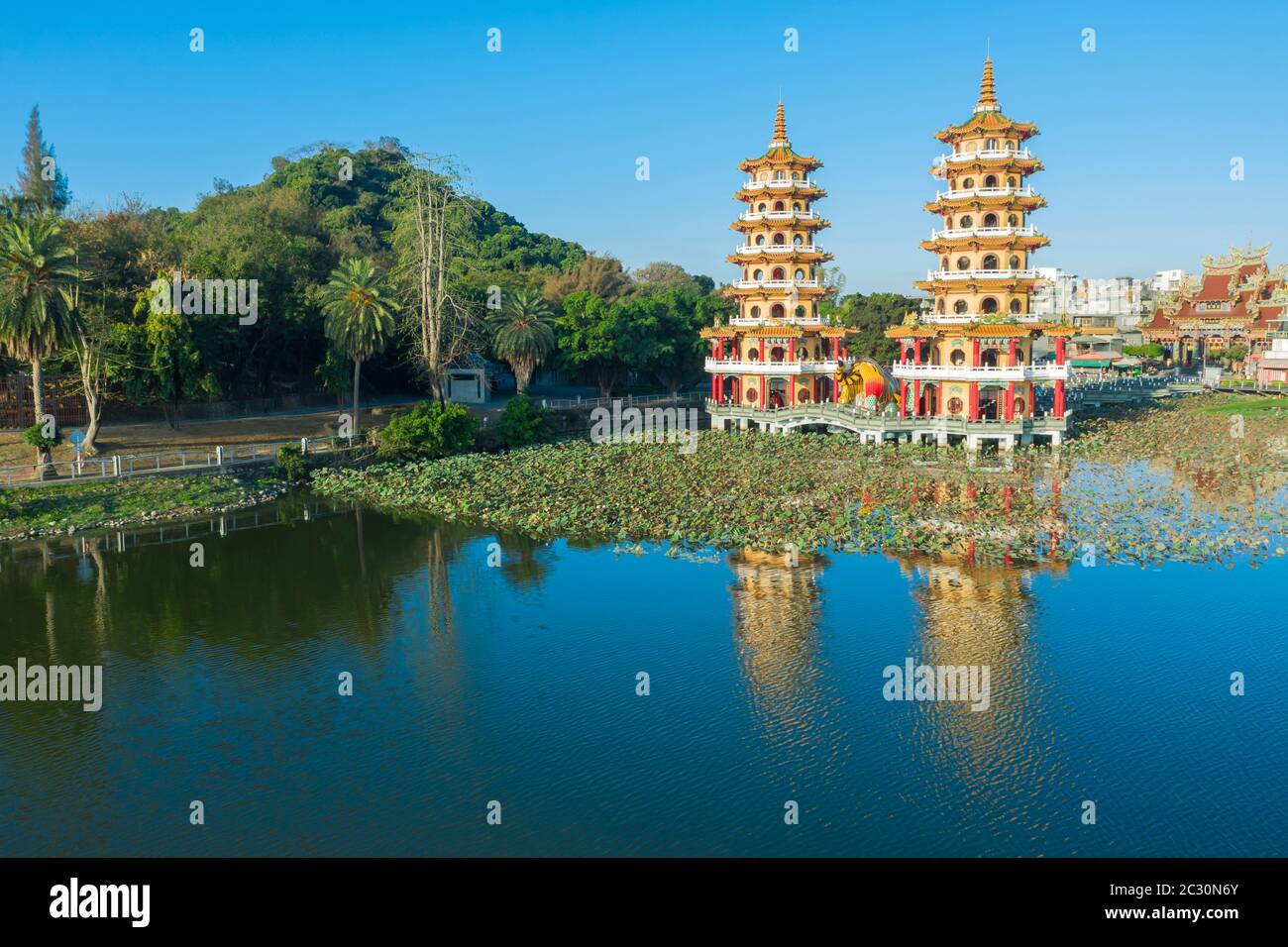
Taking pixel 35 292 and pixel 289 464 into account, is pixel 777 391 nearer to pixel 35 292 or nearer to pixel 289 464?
pixel 289 464

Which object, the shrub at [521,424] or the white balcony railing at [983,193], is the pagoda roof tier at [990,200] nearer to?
the white balcony railing at [983,193]

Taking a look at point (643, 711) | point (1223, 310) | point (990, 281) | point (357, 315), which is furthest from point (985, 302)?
point (1223, 310)

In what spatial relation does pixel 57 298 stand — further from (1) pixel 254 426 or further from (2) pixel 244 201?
(2) pixel 244 201

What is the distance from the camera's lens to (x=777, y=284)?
2488 inches

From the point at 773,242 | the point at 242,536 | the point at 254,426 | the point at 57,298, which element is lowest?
the point at 242,536

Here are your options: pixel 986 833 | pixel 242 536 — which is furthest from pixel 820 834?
pixel 242 536

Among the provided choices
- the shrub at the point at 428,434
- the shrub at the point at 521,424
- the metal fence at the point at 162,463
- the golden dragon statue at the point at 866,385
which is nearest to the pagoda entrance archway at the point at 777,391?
the golden dragon statue at the point at 866,385

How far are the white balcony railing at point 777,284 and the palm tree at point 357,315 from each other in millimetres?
22840

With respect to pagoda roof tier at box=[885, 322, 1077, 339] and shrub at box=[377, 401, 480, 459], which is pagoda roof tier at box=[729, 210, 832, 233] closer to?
pagoda roof tier at box=[885, 322, 1077, 339]

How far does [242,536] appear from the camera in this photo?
3891 cm

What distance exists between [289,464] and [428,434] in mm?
7420

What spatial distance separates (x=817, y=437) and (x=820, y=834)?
40.9 m

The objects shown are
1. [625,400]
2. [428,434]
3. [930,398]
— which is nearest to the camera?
[428,434]

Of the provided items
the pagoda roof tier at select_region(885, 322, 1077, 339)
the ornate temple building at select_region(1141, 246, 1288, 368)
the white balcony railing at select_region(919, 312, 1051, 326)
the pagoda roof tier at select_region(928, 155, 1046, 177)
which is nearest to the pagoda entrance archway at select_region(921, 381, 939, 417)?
the pagoda roof tier at select_region(885, 322, 1077, 339)
